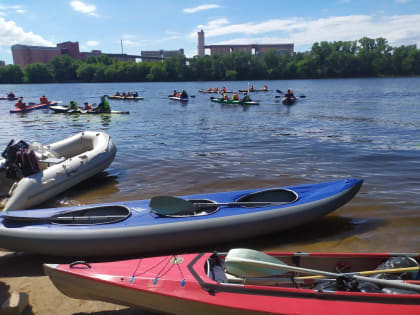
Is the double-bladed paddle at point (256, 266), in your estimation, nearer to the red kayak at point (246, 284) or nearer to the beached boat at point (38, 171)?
the red kayak at point (246, 284)

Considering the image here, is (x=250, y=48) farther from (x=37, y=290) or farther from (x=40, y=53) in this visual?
(x=37, y=290)

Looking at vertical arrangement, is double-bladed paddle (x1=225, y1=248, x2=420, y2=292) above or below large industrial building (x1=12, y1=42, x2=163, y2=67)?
below

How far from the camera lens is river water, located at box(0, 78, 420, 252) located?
5.89 m

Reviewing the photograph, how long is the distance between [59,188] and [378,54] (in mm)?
92191

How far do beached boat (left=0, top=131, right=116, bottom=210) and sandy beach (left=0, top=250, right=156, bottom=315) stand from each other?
1.53 metres

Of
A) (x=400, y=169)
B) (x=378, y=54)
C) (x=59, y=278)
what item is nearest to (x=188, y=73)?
(x=378, y=54)

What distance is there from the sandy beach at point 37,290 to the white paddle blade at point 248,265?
123 cm

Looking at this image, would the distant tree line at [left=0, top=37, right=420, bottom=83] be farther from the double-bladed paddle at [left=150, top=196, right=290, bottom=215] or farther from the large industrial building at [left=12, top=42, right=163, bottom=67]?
the double-bladed paddle at [left=150, top=196, right=290, bottom=215]

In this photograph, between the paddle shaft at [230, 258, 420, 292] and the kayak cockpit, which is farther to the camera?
the kayak cockpit

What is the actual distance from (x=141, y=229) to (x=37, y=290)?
59.2 inches

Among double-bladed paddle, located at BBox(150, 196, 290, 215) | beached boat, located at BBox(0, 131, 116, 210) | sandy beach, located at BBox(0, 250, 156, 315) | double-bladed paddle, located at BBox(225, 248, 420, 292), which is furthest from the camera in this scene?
beached boat, located at BBox(0, 131, 116, 210)

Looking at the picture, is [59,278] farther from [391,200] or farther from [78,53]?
[78,53]

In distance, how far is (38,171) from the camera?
695cm

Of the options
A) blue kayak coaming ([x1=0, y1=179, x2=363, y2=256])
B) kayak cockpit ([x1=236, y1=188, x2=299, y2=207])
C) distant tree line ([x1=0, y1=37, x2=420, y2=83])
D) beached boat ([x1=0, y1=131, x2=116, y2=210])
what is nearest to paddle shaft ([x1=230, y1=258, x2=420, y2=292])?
blue kayak coaming ([x1=0, y1=179, x2=363, y2=256])
